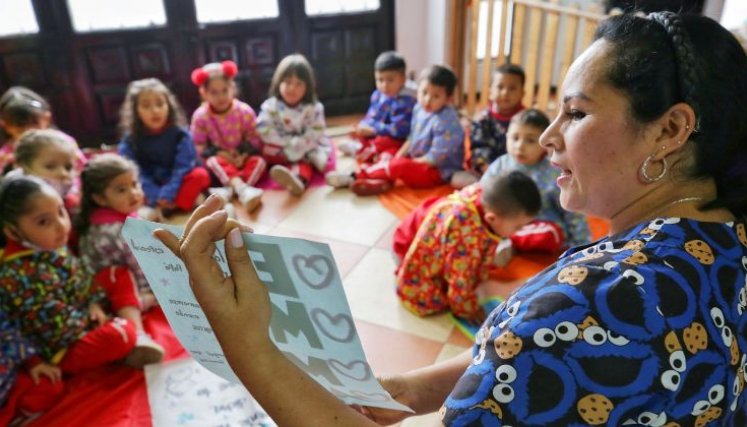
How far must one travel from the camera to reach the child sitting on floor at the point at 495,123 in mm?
3125

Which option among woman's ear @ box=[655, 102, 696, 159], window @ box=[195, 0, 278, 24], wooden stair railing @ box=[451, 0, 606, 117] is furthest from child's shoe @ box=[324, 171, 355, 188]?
woman's ear @ box=[655, 102, 696, 159]

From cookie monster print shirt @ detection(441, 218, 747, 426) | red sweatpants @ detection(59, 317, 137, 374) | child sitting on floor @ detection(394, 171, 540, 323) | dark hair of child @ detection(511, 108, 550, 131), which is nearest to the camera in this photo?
cookie monster print shirt @ detection(441, 218, 747, 426)

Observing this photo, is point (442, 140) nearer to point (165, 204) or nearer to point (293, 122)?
point (293, 122)

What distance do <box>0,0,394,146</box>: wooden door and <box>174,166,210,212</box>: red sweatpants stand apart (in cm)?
131

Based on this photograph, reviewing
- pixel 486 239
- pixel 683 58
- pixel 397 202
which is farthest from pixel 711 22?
pixel 397 202

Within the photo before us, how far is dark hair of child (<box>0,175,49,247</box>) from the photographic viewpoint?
1.81m

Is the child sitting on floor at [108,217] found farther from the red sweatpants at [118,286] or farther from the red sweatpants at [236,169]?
Answer: the red sweatpants at [236,169]

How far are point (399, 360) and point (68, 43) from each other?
3330 millimetres

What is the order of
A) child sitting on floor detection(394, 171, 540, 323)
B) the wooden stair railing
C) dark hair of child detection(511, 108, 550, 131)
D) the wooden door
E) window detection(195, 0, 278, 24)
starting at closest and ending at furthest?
child sitting on floor detection(394, 171, 540, 323) < dark hair of child detection(511, 108, 550, 131) < the wooden stair railing < the wooden door < window detection(195, 0, 278, 24)

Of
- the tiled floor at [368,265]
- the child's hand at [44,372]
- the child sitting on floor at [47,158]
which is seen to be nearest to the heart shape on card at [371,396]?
the tiled floor at [368,265]

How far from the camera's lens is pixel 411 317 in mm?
2254

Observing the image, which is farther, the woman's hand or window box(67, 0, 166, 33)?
window box(67, 0, 166, 33)

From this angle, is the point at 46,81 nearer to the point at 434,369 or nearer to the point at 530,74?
the point at 530,74

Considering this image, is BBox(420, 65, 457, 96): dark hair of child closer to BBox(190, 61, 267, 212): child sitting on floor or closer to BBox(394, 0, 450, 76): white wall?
BBox(190, 61, 267, 212): child sitting on floor
